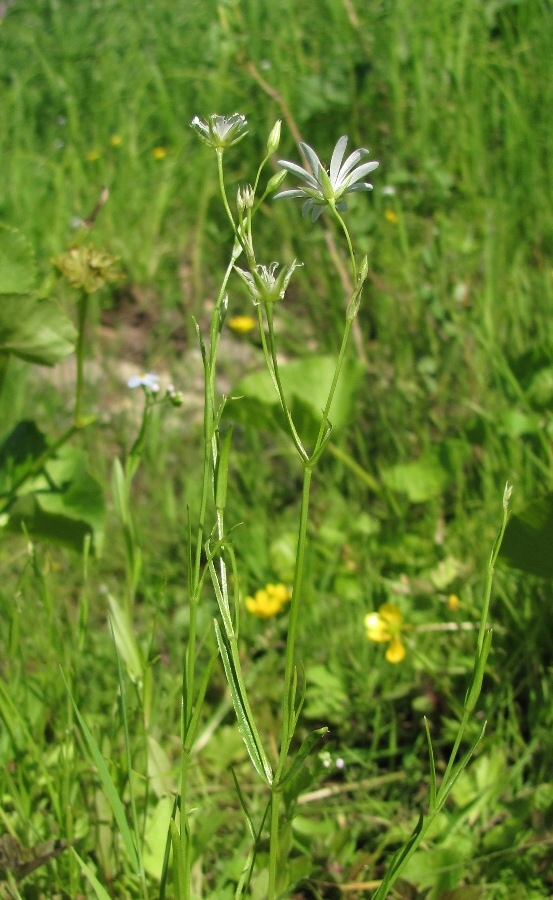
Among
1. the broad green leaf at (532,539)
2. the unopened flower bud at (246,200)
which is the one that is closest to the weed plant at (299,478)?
the broad green leaf at (532,539)

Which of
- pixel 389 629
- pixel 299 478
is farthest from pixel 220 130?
pixel 299 478

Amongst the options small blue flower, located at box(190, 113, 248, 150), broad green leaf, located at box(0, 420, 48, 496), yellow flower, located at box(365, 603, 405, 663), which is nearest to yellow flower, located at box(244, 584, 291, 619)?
yellow flower, located at box(365, 603, 405, 663)

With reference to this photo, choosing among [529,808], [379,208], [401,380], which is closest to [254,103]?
[379,208]

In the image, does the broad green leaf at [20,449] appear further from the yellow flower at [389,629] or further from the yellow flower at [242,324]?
the yellow flower at [242,324]

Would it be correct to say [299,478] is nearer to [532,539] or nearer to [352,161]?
[532,539]

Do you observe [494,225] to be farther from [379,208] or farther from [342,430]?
[342,430]

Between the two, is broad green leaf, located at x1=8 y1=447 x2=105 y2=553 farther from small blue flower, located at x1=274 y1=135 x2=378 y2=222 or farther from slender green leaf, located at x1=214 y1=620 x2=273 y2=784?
small blue flower, located at x1=274 y1=135 x2=378 y2=222

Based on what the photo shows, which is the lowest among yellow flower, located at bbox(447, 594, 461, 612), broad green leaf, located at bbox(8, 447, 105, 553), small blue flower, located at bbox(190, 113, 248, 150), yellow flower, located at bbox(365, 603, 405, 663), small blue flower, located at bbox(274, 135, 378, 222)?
yellow flower, located at bbox(365, 603, 405, 663)
